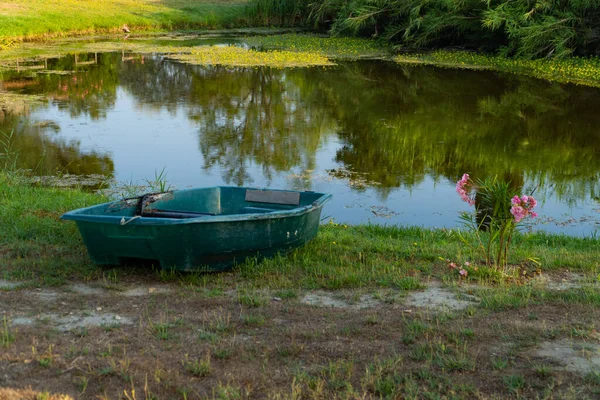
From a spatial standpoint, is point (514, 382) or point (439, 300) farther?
point (439, 300)

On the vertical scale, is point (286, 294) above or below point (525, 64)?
below

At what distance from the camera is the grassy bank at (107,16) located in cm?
2758

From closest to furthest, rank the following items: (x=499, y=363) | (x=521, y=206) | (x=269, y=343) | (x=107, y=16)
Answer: (x=499, y=363)
(x=269, y=343)
(x=521, y=206)
(x=107, y=16)

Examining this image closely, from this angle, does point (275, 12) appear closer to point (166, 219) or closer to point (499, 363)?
point (166, 219)

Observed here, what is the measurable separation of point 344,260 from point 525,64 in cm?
1888

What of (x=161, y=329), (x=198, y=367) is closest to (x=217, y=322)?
(x=161, y=329)

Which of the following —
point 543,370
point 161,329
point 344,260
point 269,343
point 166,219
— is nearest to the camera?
point 543,370

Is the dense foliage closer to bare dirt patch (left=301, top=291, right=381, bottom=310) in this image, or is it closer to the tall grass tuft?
the tall grass tuft

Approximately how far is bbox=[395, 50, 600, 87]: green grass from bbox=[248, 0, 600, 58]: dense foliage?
1.16 feet

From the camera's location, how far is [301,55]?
1037 inches

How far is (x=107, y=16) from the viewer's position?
31969mm

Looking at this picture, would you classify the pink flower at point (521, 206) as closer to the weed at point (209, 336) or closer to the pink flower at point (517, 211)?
the pink flower at point (517, 211)

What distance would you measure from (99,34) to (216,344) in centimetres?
2821

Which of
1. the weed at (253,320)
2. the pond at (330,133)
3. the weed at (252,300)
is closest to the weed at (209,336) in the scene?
the weed at (253,320)
